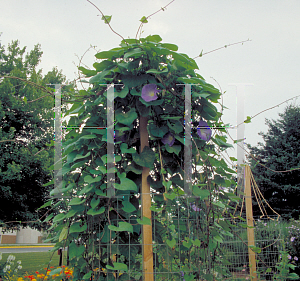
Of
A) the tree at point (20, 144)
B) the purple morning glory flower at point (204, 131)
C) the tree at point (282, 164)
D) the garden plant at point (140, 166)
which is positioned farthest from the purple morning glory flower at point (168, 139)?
the tree at point (282, 164)

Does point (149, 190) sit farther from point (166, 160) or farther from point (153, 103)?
point (153, 103)

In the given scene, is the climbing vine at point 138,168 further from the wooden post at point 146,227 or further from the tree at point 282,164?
the tree at point 282,164

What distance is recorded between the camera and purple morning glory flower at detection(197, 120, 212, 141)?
142 centimetres

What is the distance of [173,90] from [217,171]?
49 centimetres

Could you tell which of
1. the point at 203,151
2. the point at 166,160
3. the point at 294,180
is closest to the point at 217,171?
the point at 203,151

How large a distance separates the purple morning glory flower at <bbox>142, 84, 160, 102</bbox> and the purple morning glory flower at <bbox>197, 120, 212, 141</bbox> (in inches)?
11.4

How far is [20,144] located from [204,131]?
9.77m

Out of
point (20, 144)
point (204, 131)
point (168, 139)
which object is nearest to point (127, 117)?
point (168, 139)

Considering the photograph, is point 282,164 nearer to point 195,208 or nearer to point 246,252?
point 246,252

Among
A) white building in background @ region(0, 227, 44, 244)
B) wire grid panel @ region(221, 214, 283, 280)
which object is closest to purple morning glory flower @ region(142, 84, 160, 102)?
wire grid panel @ region(221, 214, 283, 280)

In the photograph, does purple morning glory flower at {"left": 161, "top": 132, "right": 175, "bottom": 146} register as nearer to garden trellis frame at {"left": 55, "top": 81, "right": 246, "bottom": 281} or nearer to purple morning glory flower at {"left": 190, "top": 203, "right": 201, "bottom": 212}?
garden trellis frame at {"left": 55, "top": 81, "right": 246, "bottom": 281}

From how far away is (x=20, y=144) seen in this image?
32.2 ft

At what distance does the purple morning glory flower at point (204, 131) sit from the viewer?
1416mm

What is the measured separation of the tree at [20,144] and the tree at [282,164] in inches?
325
